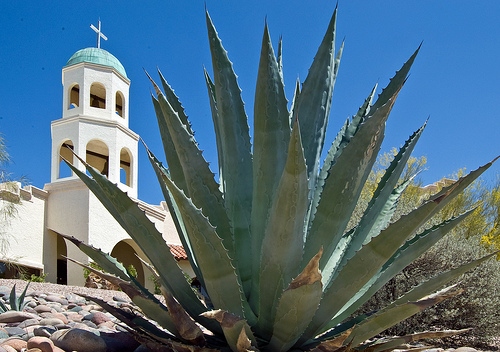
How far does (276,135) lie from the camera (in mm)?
2293

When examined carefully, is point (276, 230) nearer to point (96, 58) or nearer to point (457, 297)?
point (457, 297)

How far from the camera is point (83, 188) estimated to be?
1527 cm

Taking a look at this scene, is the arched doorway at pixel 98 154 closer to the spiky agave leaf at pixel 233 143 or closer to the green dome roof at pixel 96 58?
the green dome roof at pixel 96 58

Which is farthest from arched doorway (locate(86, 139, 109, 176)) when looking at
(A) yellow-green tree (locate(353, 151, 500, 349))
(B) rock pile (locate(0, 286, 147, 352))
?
(B) rock pile (locate(0, 286, 147, 352))

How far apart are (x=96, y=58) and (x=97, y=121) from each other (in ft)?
8.40

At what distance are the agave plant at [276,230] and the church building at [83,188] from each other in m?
12.8

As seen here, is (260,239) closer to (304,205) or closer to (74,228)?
(304,205)

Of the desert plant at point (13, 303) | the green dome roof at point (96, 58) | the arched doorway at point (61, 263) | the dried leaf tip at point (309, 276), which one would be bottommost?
the dried leaf tip at point (309, 276)

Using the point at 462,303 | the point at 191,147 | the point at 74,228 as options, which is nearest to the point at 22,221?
the point at 74,228

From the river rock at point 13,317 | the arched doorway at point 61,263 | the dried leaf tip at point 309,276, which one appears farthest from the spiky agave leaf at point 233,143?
A: the arched doorway at point 61,263

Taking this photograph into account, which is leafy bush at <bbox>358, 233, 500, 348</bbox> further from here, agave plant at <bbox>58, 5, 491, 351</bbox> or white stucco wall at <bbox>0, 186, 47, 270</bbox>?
white stucco wall at <bbox>0, 186, 47, 270</bbox>

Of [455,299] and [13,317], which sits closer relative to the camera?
[13,317]

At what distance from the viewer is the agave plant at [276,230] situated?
1.93 metres

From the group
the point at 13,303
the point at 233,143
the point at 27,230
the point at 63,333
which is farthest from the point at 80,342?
the point at 27,230
